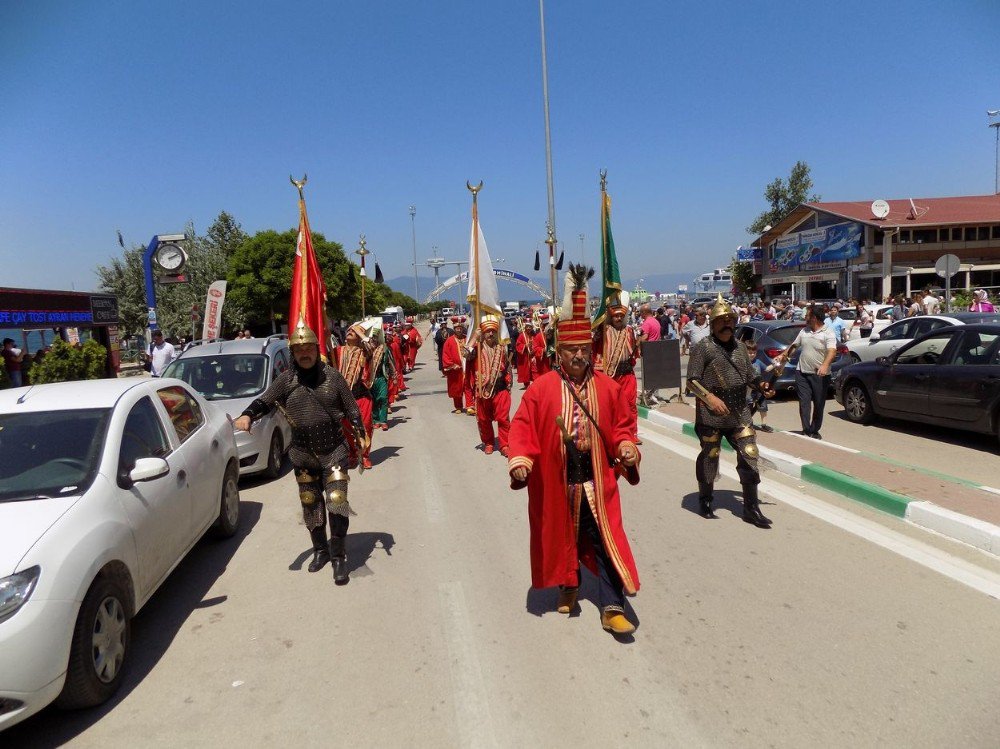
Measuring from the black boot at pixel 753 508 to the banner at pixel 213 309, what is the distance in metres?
12.7

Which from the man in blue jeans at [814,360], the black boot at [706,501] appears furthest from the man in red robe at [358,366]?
the man in blue jeans at [814,360]

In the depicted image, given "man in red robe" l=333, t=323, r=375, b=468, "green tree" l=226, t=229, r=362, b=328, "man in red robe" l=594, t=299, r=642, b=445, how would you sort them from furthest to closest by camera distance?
1. "green tree" l=226, t=229, r=362, b=328
2. "man in red robe" l=333, t=323, r=375, b=468
3. "man in red robe" l=594, t=299, r=642, b=445

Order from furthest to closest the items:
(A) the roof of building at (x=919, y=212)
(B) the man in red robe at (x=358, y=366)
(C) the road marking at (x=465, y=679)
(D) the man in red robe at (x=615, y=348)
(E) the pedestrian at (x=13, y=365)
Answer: (A) the roof of building at (x=919, y=212) < (E) the pedestrian at (x=13, y=365) < (B) the man in red robe at (x=358, y=366) < (D) the man in red robe at (x=615, y=348) < (C) the road marking at (x=465, y=679)

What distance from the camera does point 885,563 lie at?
4.59m

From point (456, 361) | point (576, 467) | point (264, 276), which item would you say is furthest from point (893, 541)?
point (264, 276)

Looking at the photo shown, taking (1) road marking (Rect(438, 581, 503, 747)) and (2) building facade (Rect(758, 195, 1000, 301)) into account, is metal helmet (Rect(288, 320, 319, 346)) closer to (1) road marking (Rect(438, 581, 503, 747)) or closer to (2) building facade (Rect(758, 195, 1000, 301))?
(1) road marking (Rect(438, 581, 503, 747))

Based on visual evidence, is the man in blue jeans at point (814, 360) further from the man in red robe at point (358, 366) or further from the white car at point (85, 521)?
the white car at point (85, 521)

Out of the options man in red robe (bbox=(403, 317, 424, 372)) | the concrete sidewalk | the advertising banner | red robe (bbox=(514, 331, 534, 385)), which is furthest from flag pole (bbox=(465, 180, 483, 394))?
the advertising banner

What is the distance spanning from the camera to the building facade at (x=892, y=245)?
30.9m

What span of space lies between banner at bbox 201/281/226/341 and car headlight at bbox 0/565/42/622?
12.7 metres

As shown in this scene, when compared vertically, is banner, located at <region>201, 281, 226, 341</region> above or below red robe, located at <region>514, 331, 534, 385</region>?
above

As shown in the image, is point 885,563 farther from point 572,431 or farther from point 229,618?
point 229,618

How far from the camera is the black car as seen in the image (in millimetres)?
7594

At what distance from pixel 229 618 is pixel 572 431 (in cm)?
249
